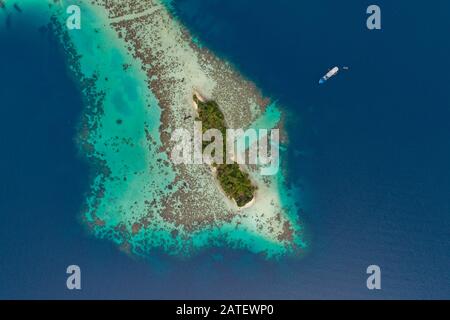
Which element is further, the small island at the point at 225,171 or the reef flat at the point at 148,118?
the reef flat at the point at 148,118

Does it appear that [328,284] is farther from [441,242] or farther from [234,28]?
[234,28]

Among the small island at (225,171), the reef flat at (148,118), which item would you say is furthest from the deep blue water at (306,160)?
the small island at (225,171)

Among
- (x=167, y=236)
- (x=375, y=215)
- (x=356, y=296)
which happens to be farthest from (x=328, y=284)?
(x=167, y=236)

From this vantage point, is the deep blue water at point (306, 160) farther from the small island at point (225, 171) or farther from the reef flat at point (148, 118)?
the small island at point (225, 171)

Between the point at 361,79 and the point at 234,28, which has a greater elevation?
the point at 234,28
